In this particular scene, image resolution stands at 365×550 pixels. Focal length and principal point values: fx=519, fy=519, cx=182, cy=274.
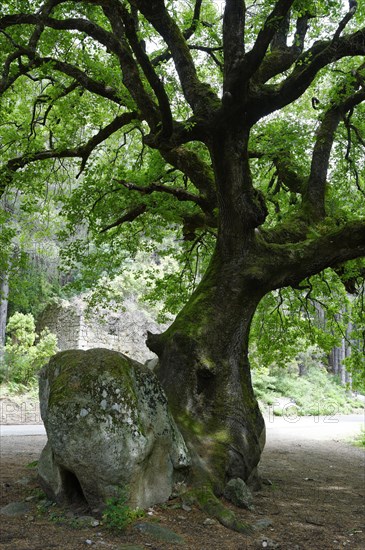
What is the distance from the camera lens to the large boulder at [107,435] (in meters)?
5.16

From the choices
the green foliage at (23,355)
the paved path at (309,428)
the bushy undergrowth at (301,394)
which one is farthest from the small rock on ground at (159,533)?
the bushy undergrowth at (301,394)

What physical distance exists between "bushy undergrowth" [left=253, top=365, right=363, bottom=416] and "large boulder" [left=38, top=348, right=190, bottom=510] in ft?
65.8

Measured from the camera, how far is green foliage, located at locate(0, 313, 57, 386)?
67.5ft

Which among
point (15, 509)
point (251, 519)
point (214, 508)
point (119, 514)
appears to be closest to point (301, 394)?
point (251, 519)

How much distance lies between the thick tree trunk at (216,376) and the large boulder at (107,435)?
2.15 ft

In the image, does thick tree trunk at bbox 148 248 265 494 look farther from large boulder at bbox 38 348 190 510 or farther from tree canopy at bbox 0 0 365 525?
large boulder at bbox 38 348 190 510

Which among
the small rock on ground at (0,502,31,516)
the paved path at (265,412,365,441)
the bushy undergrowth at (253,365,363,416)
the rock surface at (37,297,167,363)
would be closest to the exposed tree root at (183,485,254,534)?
the small rock on ground at (0,502,31,516)

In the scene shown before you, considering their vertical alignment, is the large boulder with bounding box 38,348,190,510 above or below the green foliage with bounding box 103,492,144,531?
above

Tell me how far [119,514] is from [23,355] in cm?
1749

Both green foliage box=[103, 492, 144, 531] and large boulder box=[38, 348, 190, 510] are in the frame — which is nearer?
green foliage box=[103, 492, 144, 531]

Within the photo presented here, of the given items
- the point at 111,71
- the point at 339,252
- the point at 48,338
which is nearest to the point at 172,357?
the point at 339,252

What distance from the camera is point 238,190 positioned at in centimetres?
712

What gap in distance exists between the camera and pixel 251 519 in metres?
5.83

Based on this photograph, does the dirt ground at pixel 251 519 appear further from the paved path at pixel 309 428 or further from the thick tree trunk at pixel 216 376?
the paved path at pixel 309 428
